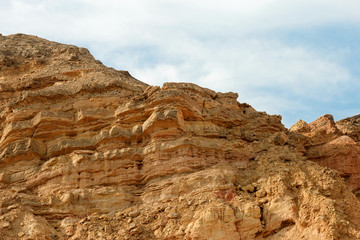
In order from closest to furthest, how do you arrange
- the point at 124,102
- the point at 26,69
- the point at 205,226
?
the point at 205,226
the point at 124,102
the point at 26,69

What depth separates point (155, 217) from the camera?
70.4ft

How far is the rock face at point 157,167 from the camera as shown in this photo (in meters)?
20.6

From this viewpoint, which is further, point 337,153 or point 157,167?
point 337,153

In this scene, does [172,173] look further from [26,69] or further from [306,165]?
[26,69]

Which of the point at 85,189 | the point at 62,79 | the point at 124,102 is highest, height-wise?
the point at 62,79

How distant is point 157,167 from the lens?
23.1 meters

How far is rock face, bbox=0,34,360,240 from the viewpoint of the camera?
813 inches

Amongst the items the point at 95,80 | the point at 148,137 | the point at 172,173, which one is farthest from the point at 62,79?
the point at 172,173

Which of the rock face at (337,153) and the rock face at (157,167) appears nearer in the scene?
the rock face at (157,167)

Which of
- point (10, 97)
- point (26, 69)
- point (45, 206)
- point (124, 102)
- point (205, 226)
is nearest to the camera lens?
point (205, 226)

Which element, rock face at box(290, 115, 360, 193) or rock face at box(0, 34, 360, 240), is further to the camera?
rock face at box(290, 115, 360, 193)

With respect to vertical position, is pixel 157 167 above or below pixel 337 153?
below

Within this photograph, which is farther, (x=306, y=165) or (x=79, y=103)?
(x=79, y=103)

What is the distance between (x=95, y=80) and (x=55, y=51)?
6.67 m
